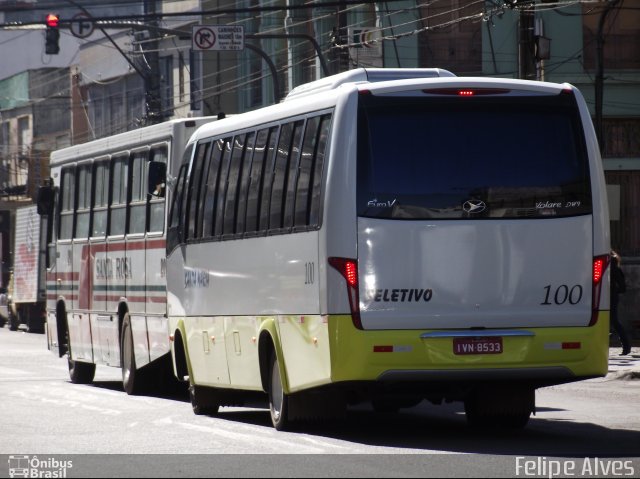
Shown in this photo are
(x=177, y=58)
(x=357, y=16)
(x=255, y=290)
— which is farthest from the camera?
(x=177, y=58)

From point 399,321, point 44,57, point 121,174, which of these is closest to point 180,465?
point 399,321

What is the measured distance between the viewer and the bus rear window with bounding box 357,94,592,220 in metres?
14.3

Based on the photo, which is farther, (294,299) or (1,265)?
(1,265)

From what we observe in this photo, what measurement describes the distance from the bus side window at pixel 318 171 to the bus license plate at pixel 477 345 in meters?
1.54

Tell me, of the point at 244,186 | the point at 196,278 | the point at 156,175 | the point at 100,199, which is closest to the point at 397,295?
the point at 244,186

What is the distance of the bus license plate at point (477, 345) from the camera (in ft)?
46.4

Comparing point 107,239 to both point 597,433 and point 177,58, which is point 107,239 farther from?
point 177,58

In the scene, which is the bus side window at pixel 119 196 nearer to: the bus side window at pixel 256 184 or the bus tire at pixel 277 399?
the bus side window at pixel 256 184

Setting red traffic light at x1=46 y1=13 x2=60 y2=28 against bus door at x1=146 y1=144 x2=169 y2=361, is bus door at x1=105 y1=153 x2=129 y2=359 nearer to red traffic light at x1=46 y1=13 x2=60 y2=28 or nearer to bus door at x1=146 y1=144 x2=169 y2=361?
bus door at x1=146 y1=144 x2=169 y2=361

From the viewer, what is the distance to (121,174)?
2433cm

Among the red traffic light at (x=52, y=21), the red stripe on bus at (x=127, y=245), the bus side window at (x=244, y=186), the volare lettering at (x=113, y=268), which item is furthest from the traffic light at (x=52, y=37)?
the bus side window at (x=244, y=186)

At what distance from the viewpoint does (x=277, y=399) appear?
15.9m

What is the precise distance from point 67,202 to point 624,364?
28.6 ft

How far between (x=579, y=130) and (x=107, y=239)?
11184 millimetres
